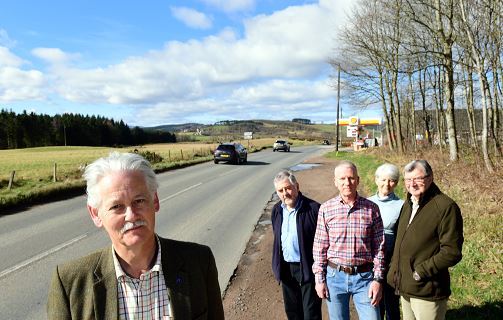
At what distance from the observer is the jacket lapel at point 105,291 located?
5.50 feet

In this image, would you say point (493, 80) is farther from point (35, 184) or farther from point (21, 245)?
point (35, 184)

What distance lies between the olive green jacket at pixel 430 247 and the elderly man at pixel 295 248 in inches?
33.3

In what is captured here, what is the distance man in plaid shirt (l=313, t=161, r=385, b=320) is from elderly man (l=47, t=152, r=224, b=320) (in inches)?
76.0

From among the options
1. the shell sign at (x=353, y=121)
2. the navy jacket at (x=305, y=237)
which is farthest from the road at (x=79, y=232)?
the shell sign at (x=353, y=121)

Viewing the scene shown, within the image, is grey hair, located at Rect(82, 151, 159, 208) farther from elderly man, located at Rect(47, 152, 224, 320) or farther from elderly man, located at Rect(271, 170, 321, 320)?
elderly man, located at Rect(271, 170, 321, 320)

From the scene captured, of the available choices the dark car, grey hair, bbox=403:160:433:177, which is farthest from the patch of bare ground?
the dark car

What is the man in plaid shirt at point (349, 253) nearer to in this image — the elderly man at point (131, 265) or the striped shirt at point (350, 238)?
the striped shirt at point (350, 238)

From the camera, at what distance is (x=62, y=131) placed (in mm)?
93250

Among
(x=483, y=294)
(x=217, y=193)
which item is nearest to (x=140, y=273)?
(x=483, y=294)

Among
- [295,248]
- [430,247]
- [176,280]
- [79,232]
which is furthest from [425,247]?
[79,232]

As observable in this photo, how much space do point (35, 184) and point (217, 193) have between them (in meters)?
7.81

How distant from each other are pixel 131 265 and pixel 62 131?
103 metres

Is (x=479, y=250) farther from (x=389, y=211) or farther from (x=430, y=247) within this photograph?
(x=430, y=247)

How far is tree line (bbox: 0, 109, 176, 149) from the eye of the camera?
85.9m
